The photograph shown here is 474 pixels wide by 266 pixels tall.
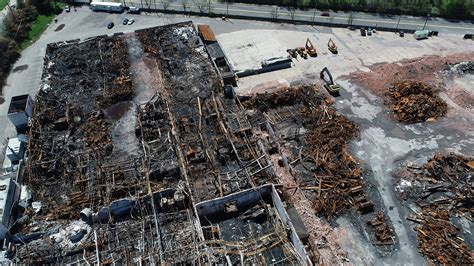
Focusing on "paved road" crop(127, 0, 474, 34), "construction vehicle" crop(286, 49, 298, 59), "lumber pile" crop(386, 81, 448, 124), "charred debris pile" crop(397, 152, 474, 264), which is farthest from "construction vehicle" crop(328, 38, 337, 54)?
"charred debris pile" crop(397, 152, 474, 264)

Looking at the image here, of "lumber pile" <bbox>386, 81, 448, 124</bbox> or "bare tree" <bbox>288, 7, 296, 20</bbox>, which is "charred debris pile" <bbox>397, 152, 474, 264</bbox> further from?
"bare tree" <bbox>288, 7, 296, 20</bbox>

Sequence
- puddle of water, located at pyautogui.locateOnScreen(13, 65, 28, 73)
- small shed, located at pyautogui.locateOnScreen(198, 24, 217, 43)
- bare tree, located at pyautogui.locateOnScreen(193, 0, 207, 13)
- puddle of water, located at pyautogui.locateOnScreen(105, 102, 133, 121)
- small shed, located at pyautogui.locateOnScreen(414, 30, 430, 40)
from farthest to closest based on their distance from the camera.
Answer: bare tree, located at pyautogui.locateOnScreen(193, 0, 207, 13) → small shed, located at pyautogui.locateOnScreen(414, 30, 430, 40) → puddle of water, located at pyautogui.locateOnScreen(13, 65, 28, 73) → small shed, located at pyautogui.locateOnScreen(198, 24, 217, 43) → puddle of water, located at pyautogui.locateOnScreen(105, 102, 133, 121)

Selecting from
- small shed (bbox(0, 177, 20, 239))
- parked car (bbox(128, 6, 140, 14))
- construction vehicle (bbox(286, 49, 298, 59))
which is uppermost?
parked car (bbox(128, 6, 140, 14))

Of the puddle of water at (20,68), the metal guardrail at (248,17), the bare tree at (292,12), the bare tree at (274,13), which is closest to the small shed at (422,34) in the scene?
the metal guardrail at (248,17)

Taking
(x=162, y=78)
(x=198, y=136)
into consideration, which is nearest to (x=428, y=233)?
(x=198, y=136)

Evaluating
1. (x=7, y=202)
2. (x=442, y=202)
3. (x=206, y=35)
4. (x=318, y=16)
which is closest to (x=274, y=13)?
(x=318, y=16)

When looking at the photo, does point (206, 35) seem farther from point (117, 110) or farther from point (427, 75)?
point (427, 75)

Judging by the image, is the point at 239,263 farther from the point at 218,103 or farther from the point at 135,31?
the point at 135,31
